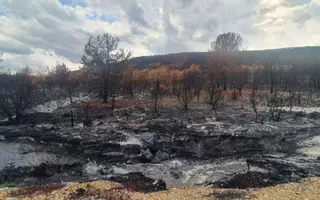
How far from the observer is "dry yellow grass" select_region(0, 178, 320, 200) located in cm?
1215

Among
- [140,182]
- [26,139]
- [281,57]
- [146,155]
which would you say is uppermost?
[281,57]

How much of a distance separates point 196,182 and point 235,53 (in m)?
50.8

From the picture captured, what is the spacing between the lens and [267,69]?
6444 cm

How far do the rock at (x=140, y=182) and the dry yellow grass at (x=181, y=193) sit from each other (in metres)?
1.02

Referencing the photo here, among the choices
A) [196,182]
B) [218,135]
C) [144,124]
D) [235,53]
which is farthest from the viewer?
[235,53]

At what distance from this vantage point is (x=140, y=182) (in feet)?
51.7

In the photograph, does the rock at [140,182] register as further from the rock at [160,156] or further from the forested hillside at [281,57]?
the forested hillside at [281,57]

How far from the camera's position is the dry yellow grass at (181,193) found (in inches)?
478


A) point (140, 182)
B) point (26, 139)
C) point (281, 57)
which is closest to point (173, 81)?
point (26, 139)

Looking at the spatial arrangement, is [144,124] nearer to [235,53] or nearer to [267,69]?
[235,53]

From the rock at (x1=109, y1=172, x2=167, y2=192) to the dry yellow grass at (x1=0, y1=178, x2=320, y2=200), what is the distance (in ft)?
3.36

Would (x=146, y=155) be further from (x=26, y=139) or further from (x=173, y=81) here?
(x=173, y=81)

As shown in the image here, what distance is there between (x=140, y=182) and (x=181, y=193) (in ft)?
11.2

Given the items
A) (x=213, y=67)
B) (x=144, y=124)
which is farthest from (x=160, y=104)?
(x=213, y=67)
